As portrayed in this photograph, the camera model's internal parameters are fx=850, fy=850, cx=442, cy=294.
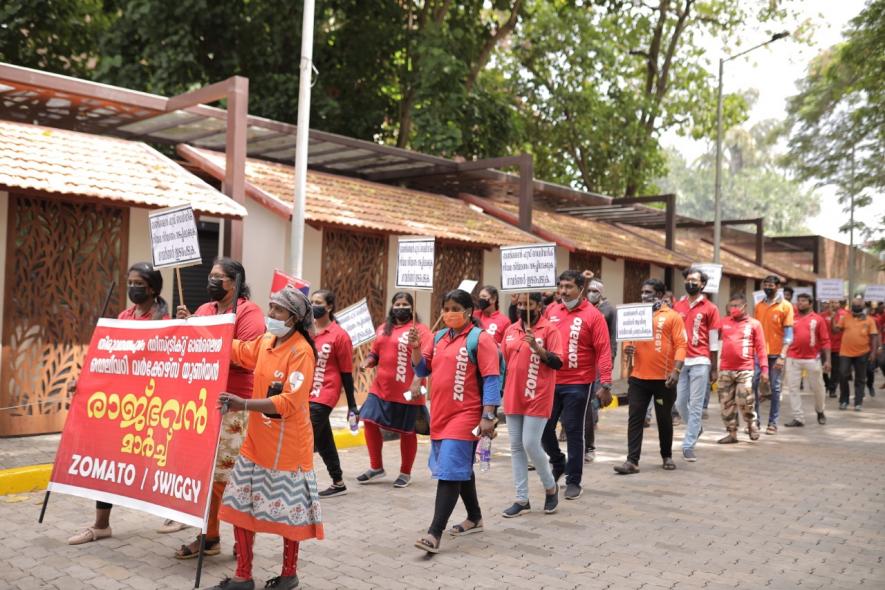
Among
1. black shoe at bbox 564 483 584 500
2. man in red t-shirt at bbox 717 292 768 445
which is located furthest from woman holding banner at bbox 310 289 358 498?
man in red t-shirt at bbox 717 292 768 445

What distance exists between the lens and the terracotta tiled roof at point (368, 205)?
12.2 metres

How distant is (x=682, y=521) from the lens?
6.58 meters

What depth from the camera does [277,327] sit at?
181 inches

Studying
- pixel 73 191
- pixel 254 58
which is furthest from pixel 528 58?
pixel 73 191

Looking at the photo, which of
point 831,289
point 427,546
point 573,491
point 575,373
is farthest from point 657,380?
point 831,289

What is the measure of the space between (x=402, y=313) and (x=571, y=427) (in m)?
1.80

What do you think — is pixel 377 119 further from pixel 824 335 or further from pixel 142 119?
pixel 824 335

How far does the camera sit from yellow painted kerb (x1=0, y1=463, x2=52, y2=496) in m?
7.12

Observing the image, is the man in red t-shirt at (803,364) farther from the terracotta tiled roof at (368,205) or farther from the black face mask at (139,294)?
the black face mask at (139,294)

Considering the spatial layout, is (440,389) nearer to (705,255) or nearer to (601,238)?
(601,238)

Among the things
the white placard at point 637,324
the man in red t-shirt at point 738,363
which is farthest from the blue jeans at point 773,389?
the white placard at point 637,324

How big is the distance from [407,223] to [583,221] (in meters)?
9.16

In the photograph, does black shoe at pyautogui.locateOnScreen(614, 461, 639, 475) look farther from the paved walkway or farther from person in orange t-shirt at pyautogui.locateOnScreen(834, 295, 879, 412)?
person in orange t-shirt at pyautogui.locateOnScreen(834, 295, 879, 412)

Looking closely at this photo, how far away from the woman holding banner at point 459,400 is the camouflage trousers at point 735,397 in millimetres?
5755
